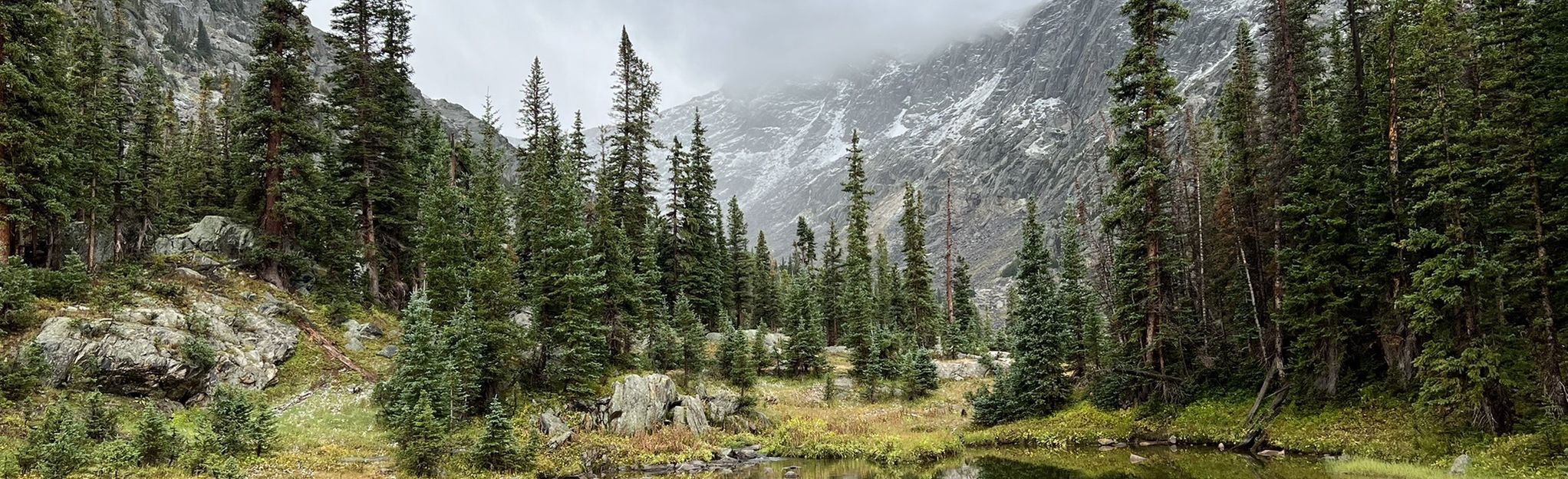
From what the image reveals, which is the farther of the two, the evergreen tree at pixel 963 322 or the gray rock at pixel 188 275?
the evergreen tree at pixel 963 322

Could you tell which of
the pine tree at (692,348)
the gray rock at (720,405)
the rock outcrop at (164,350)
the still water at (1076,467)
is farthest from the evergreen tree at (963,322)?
the rock outcrop at (164,350)

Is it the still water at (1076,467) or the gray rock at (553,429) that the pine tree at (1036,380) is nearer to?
the still water at (1076,467)

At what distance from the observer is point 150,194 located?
1228 inches

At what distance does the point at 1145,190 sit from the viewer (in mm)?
26422

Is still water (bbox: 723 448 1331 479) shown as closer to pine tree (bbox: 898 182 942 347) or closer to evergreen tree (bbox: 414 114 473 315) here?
evergreen tree (bbox: 414 114 473 315)

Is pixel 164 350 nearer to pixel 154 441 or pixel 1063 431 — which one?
pixel 154 441

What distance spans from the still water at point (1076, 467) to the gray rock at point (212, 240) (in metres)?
24.3

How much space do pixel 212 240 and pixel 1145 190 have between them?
38.0 m

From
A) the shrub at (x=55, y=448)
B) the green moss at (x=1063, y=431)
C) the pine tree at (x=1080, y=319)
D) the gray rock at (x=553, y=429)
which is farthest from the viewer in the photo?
the pine tree at (x=1080, y=319)

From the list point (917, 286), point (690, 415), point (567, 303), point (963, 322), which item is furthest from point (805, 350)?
point (963, 322)

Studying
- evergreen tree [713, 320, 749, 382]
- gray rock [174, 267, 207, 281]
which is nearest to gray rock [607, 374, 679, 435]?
evergreen tree [713, 320, 749, 382]

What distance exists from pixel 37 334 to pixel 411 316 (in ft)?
30.6

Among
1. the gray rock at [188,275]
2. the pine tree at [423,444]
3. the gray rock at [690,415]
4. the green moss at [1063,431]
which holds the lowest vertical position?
the green moss at [1063,431]

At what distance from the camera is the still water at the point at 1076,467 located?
18719 millimetres
